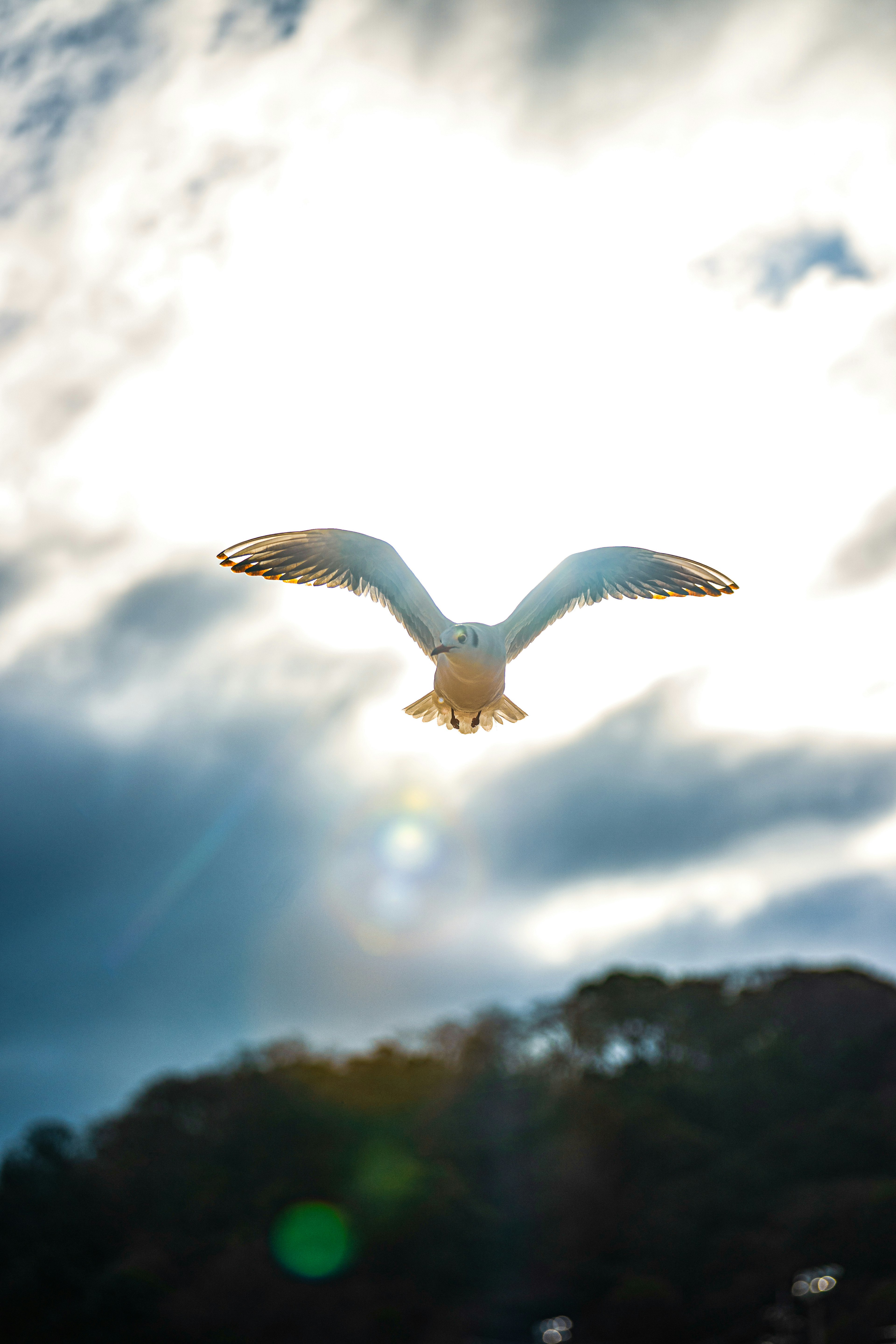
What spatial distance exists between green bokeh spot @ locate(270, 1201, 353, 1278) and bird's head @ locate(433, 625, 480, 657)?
3648 centimetres

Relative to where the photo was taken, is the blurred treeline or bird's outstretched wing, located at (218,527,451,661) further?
the blurred treeline

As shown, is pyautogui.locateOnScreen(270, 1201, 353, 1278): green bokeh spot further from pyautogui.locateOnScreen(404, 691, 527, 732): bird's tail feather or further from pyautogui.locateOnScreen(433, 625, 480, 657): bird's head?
pyautogui.locateOnScreen(433, 625, 480, 657): bird's head

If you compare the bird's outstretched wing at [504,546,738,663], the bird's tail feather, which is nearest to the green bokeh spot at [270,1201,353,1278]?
the bird's tail feather

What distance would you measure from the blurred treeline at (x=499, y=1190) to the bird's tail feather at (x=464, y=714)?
30.2 meters

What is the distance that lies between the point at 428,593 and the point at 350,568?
0.81 meters

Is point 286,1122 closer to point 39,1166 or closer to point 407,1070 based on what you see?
point 407,1070

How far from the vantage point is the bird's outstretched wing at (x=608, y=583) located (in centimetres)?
983

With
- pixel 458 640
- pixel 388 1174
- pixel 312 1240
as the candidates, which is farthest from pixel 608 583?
pixel 312 1240

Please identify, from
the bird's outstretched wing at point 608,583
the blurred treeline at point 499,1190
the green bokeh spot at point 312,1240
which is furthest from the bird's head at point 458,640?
the green bokeh spot at point 312,1240

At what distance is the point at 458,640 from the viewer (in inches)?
318

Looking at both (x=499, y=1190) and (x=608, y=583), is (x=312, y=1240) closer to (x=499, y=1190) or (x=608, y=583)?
(x=499, y=1190)

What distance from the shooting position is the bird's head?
26.4 ft

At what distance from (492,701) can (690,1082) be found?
41261 millimetres

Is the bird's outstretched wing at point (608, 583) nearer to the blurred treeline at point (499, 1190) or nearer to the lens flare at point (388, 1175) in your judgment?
the blurred treeline at point (499, 1190)
